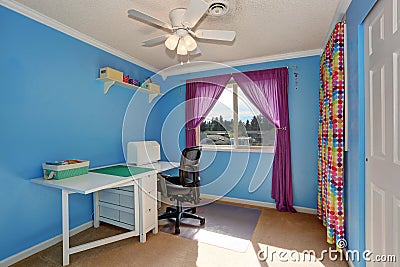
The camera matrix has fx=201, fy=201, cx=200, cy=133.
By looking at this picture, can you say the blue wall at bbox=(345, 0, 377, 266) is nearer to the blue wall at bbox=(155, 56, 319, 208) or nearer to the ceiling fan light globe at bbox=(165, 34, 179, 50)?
the blue wall at bbox=(155, 56, 319, 208)

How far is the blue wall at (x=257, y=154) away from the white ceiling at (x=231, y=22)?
0.49 m

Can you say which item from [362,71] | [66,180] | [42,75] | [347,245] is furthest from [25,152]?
[347,245]

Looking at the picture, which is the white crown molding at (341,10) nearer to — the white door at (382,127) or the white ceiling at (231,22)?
the white ceiling at (231,22)

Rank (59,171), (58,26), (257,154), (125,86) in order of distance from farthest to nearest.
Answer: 1. (257,154)
2. (125,86)
3. (58,26)
4. (59,171)

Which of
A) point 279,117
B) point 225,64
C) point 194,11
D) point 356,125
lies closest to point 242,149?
point 279,117

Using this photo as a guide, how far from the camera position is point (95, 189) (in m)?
1.73

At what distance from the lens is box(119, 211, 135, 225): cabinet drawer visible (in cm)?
229

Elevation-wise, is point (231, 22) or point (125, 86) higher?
point (231, 22)

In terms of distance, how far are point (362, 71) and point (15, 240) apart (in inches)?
129

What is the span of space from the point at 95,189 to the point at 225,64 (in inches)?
108

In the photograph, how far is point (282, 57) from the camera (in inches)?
121

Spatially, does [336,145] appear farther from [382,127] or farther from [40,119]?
[40,119]

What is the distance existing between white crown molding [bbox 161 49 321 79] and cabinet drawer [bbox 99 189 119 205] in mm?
2386

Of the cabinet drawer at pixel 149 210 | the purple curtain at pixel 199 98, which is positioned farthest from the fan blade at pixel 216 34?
the cabinet drawer at pixel 149 210
